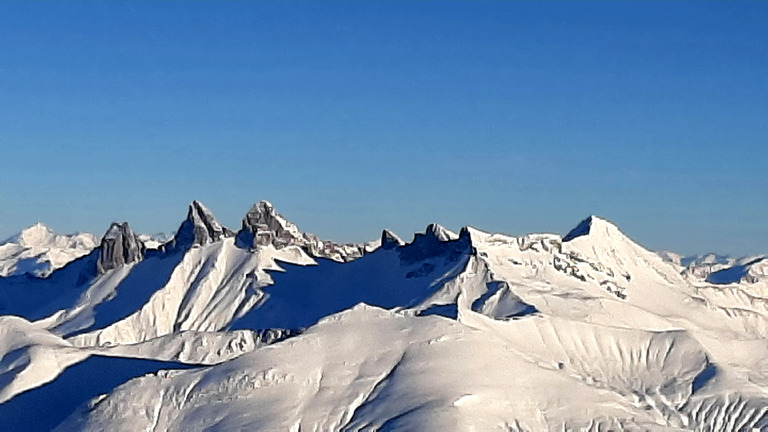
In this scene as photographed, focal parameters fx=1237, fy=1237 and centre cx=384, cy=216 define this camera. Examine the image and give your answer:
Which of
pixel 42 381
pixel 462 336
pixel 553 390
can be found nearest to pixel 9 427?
pixel 42 381

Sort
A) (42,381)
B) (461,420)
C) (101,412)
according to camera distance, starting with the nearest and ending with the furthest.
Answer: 1. (461,420)
2. (101,412)
3. (42,381)

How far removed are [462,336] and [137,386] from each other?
48.1 meters

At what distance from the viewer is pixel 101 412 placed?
17012cm

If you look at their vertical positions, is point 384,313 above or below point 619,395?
above

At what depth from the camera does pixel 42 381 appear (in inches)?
7835

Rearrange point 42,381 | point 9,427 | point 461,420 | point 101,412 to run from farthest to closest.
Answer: point 42,381 < point 9,427 < point 101,412 < point 461,420

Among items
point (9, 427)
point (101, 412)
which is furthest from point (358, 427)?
point (9, 427)

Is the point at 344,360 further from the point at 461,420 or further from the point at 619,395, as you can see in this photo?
the point at 619,395

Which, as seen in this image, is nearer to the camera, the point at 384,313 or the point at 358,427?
the point at 358,427

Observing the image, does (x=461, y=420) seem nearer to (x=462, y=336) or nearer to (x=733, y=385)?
(x=462, y=336)

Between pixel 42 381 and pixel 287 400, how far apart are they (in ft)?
171

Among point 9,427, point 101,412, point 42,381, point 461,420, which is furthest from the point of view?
point 42,381

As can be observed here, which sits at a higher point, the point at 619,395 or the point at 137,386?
the point at 137,386

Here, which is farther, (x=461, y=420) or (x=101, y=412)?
(x=101, y=412)
